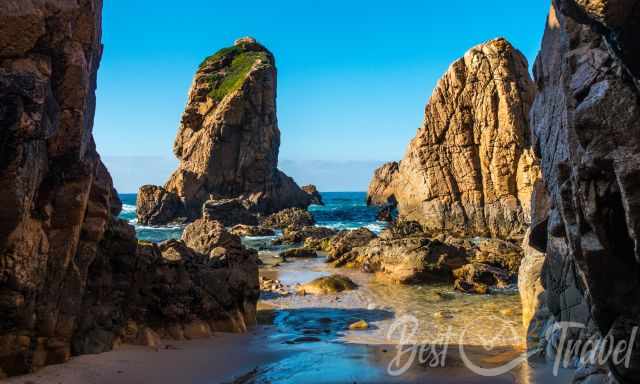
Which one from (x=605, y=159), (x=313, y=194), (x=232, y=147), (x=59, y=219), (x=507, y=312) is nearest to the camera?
(x=605, y=159)

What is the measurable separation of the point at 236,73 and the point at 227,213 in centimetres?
3403

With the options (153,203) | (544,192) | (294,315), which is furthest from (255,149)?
(544,192)

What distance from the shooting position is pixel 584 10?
5109mm

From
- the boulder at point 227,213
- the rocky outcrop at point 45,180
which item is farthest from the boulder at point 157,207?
the rocky outcrop at point 45,180

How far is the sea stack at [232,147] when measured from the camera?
7556cm

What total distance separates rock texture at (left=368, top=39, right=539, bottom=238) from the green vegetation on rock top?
1567 inches

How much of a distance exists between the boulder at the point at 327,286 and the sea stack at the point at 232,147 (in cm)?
5223

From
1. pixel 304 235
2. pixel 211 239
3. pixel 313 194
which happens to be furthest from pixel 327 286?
pixel 313 194

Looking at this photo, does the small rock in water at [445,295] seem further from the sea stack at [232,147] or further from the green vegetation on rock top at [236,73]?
the green vegetation on rock top at [236,73]

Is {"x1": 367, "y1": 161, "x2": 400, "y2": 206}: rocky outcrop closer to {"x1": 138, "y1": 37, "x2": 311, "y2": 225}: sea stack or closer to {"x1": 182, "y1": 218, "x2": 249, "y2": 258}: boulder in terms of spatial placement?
{"x1": 138, "y1": 37, "x2": 311, "y2": 225}: sea stack

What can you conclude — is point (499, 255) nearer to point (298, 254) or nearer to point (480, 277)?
point (480, 277)

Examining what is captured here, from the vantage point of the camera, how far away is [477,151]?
47625mm

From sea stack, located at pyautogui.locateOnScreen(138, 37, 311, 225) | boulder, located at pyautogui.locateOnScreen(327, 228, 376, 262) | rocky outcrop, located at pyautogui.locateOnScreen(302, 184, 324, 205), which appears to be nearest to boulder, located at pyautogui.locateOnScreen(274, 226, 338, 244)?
boulder, located at pyautogui.locateOnScreen(327, 228, 376, 262)

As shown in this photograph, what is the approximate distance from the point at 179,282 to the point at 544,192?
30.3ft
